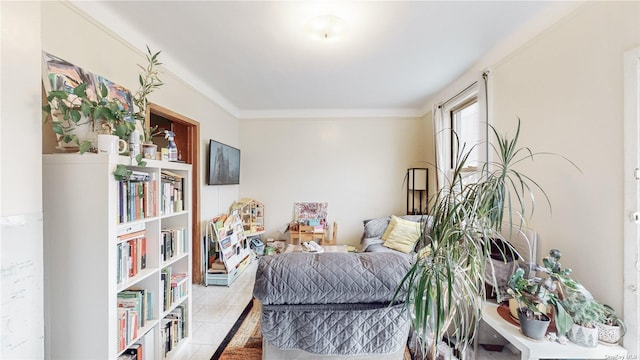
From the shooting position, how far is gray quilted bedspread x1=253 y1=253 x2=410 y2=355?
1.30m

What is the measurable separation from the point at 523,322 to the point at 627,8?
1.69m

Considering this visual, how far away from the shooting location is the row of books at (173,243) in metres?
1.70

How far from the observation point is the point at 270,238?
4.25 meters

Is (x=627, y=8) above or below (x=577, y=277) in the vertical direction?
above

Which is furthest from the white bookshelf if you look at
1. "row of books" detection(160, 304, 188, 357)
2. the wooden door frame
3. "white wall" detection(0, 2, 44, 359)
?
the wooden door frame

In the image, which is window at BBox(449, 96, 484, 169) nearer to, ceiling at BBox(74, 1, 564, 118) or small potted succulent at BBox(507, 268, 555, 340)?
ceiling at BBox(74, 1, 564, 118)

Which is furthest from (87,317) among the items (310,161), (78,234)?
(310,161)

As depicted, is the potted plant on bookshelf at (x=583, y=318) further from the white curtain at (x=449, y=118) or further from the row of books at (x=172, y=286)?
the row of books at (x=172, y=286)

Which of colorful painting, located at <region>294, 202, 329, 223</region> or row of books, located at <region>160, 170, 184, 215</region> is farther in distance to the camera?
colorful painting, located at <region>294, 202, 329, 223</region>

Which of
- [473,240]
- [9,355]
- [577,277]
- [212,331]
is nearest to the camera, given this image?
[9,355]

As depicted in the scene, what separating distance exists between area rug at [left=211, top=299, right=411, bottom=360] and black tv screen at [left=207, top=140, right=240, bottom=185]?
1.79 metres

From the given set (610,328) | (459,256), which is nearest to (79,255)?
(459,256)

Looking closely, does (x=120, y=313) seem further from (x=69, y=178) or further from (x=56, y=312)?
(x=69, y=178)

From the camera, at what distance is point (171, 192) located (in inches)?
69.3
